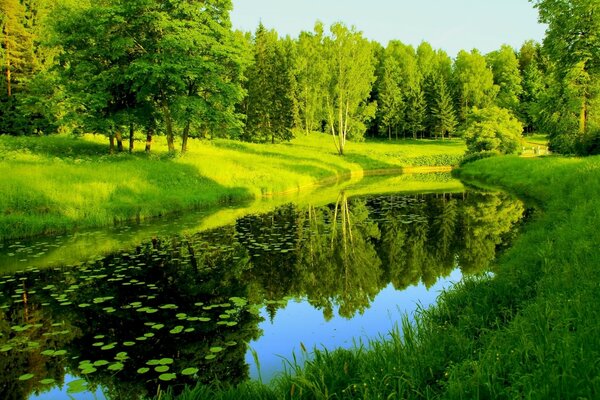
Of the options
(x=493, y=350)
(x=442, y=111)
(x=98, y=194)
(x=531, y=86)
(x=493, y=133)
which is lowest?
(x=493, y=350)

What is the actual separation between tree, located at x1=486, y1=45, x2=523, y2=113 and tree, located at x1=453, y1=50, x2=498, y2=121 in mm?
2566

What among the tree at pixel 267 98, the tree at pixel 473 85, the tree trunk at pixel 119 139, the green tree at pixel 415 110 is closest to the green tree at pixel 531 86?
the tree at pixel 473 85

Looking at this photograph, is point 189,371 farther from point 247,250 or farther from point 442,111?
point 442,111

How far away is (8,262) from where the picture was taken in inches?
478

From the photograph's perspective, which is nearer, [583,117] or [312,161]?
[583,117]

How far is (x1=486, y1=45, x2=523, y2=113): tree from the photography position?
8412cm

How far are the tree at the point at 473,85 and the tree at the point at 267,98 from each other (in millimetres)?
38809

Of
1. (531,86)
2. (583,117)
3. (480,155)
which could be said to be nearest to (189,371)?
(583,117)

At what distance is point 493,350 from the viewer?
15.9 feet

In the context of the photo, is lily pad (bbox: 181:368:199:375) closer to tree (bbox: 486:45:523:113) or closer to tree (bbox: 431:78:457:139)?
tree (bbox: 431:78:457:139)

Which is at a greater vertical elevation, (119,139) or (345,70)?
(345,70)

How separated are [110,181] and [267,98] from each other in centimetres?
4328

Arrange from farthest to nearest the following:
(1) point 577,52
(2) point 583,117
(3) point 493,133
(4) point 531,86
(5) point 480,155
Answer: (4) point 531,86, (3) point 493,133, (5) point 480,155, (2) point 583,117, (1) point 577,52

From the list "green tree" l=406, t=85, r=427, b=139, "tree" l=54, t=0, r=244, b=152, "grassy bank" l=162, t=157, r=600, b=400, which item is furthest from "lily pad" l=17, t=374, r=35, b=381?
"green tree" l=406, t=85, r=427, b=139
